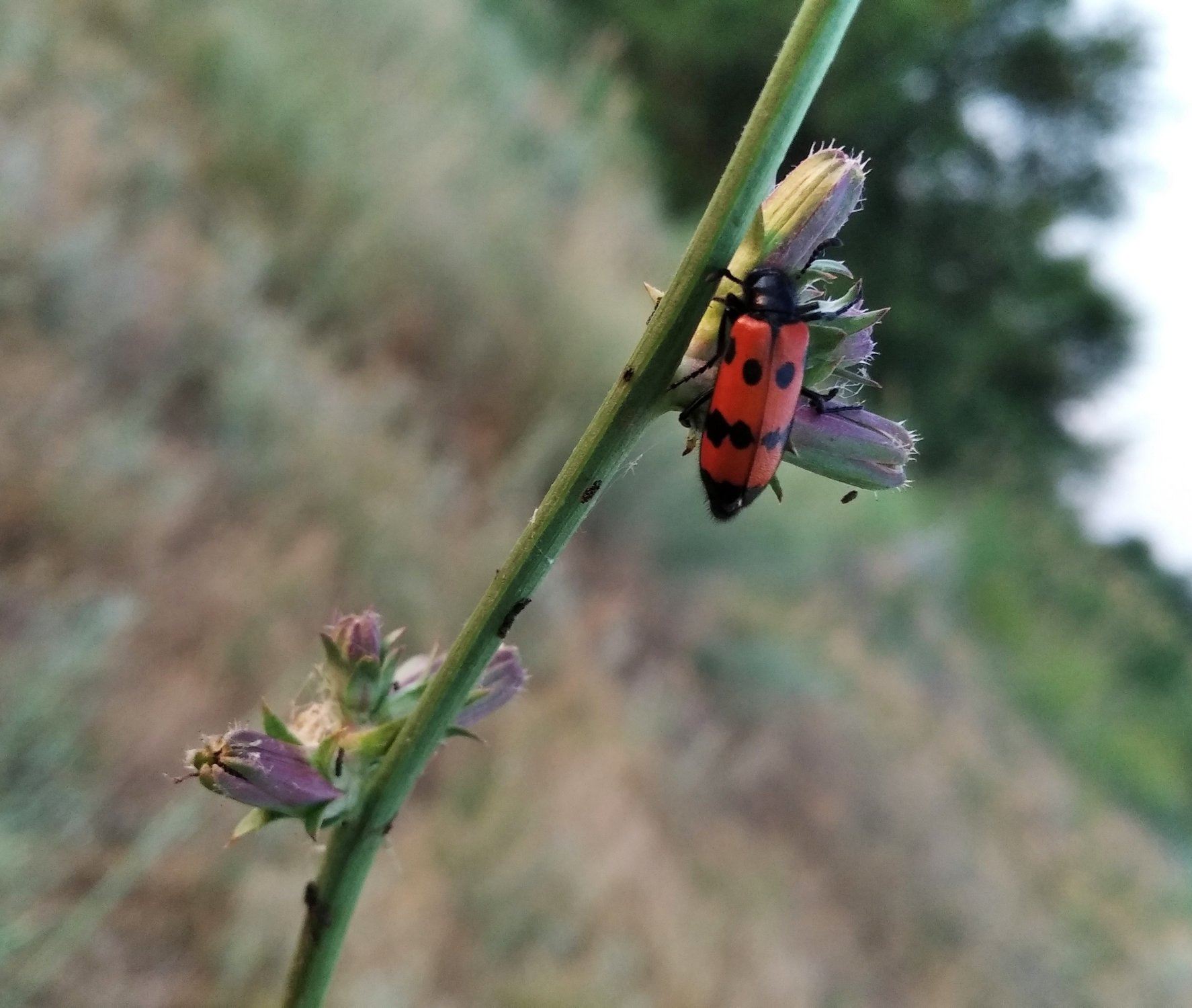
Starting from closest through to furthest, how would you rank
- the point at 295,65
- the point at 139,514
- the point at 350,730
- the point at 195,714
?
the point at 350,730, the point at 195,714, the point at 139,514, the point at 295,65

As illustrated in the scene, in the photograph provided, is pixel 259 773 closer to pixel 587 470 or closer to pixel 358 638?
pixel 358 638

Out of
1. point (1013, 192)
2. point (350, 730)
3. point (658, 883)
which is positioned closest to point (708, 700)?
point (658, 883)

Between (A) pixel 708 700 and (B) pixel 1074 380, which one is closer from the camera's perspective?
(A) pixel 708 700

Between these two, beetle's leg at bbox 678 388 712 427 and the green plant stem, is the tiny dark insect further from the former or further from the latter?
beetle's leg at bbox 678 388 712 427

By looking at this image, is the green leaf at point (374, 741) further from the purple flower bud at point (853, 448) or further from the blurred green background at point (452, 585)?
the blurred green background at point (452, 585)

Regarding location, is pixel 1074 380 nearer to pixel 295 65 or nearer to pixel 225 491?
pixel 295 65

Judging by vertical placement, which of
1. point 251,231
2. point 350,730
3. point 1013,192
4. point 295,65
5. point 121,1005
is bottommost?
point 121,1005

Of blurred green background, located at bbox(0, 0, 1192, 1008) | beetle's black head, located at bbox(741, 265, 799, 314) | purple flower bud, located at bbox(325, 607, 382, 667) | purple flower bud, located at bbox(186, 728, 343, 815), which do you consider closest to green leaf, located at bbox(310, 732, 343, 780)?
purple flower bud, located at bbox(186, 728, 343, 815)
